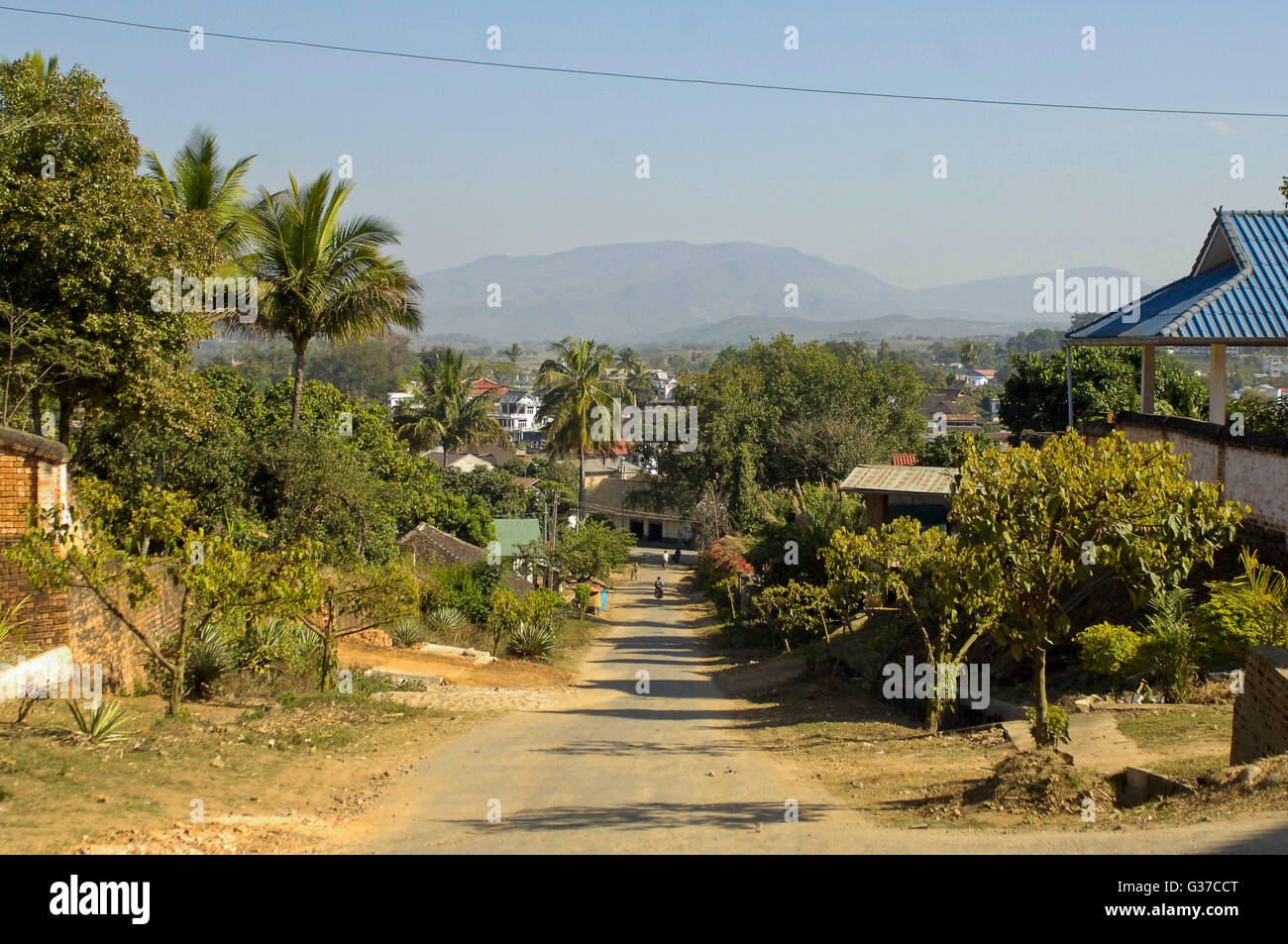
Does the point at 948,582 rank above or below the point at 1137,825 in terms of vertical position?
above

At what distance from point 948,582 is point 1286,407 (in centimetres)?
1219

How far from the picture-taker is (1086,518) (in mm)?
8992

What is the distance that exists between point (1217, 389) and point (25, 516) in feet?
56.8

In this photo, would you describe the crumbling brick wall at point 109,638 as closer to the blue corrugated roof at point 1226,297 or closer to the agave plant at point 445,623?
the agave plant at point 445,623

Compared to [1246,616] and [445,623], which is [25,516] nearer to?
[1246,616]

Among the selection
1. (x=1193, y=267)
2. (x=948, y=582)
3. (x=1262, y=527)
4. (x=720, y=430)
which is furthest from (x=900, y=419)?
(x=948, y=582)

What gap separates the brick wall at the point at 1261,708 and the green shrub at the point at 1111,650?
6.27 ft

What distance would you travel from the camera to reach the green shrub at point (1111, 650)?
1176 cm

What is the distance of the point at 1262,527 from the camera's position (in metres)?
13.9

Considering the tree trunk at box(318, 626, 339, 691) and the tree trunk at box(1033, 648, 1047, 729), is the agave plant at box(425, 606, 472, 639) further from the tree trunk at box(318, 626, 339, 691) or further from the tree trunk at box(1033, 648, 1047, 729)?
the tree trunk at box(1033, 648, 1047, 729)

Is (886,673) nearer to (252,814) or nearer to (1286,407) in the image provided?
(1286,407)

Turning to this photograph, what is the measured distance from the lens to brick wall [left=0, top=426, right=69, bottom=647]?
38.1 ft

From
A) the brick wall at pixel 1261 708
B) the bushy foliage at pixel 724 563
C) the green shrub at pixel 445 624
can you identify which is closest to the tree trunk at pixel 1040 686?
the brick wall at pixel 1261 708

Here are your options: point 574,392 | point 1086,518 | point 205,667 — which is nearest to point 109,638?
point 205,667
